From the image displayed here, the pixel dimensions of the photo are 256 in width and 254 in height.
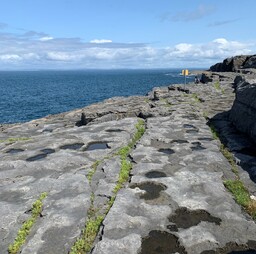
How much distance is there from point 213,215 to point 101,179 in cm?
533

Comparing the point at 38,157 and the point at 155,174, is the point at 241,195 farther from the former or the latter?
the point at 38,157

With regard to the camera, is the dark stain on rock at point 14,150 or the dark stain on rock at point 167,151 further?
the dark stain on rock at point 14,150

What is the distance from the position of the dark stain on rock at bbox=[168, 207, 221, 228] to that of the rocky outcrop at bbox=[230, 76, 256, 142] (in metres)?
9.09

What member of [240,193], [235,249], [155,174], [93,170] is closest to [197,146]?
[155,174]

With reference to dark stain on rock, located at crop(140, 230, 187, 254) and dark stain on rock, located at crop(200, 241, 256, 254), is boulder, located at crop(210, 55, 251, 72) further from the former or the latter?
dark stain on rock, located at crop(140, 230, 187, 254)

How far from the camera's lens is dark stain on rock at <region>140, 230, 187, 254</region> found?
31.5 feet

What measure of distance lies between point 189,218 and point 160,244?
1.94 m

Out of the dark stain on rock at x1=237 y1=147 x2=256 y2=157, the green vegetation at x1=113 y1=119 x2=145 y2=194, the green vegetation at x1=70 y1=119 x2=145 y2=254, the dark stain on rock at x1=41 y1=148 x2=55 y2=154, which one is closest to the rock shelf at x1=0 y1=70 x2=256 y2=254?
the dark stain on rock at x1=41 y1=148 x2=55 y2=154

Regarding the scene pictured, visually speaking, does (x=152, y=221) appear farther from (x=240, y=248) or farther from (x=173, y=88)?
(x=173, y=88)

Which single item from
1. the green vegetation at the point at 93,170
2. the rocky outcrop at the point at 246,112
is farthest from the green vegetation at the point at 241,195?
the green vegetation at the point at 93,170

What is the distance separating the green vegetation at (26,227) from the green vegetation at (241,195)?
7.59 m

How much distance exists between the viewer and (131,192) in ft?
43.8

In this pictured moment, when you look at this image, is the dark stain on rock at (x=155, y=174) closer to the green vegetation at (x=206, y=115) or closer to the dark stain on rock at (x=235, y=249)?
the dark stain on rock at (x=235, y=249)

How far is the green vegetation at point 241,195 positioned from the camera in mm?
12087
